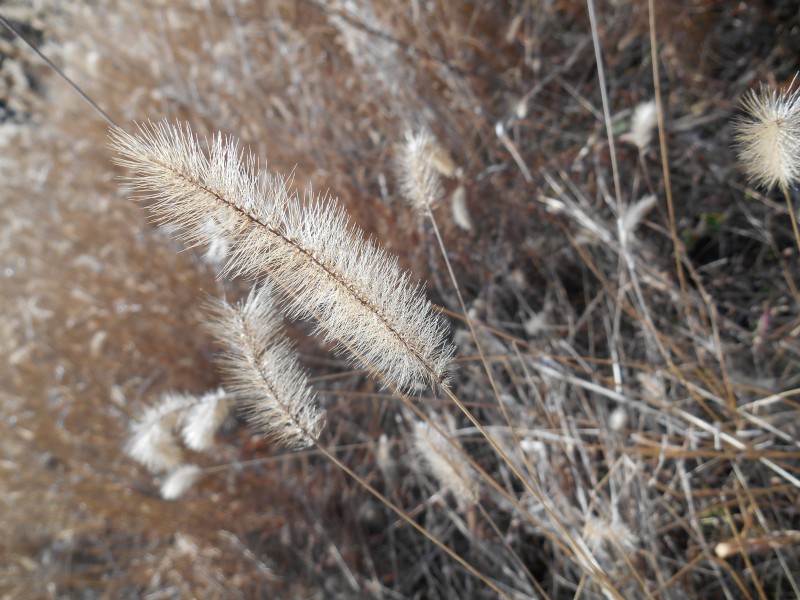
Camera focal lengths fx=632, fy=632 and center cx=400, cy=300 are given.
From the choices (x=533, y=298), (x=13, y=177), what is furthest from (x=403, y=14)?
(x=13, y=177)

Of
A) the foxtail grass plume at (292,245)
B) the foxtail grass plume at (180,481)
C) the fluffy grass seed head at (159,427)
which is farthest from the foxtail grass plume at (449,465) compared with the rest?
the foxtail grass plume at (180,481)

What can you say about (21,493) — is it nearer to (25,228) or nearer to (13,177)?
(25,228)

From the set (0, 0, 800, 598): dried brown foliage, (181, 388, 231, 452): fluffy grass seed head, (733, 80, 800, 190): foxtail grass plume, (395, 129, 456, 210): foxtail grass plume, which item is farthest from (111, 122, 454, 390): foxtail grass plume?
(0, 0, 800, 598): dried brown foliage

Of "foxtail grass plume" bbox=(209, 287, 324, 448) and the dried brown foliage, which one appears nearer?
"foxtail grass plume" bbox=(209, 287, 324, 448)

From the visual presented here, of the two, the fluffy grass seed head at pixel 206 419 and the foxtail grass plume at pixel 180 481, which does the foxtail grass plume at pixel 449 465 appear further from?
the foxtail grass plume at pixel 180 481

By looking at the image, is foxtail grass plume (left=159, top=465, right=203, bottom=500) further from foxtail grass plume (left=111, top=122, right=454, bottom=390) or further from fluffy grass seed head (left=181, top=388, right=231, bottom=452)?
foxtail grass plume (left=111, top=122, right=454, bottom=390)


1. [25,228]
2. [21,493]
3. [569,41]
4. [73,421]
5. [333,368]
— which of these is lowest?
[21,493]

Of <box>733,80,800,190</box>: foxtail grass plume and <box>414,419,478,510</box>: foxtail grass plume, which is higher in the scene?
<box>733,80,800,190</box>: foxtail grass plume
